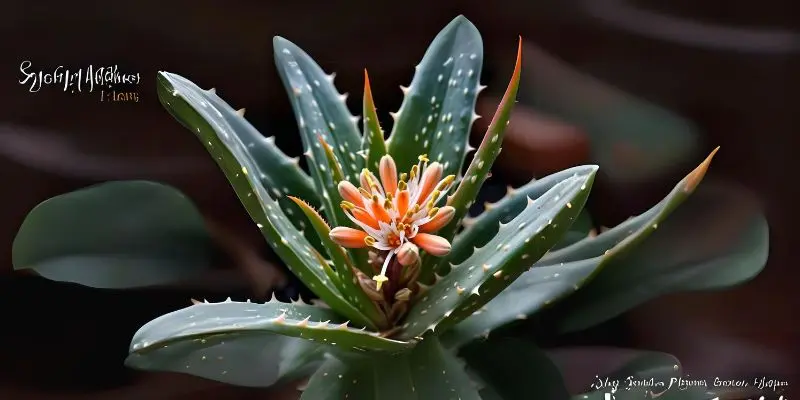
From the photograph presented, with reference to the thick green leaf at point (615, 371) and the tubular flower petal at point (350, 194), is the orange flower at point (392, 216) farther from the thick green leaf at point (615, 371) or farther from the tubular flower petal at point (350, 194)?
the thick green leaf at point (615, 371)

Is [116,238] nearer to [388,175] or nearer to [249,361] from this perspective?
[249,361]

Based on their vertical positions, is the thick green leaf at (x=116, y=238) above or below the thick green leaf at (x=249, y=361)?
above

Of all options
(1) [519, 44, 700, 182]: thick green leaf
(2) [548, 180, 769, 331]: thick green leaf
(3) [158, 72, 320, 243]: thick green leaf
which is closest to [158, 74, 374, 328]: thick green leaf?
(3) [158, 72, 320, 243]: thick green leaf

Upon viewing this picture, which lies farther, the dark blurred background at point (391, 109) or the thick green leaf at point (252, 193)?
the dark blurred background at point (391, 109)

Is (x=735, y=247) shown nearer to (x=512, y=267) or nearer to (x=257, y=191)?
(x=512, y=267)

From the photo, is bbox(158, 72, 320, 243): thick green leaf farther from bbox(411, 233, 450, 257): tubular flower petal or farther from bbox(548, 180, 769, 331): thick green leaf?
bbox(548, 180, 769, 331): thick green leaf

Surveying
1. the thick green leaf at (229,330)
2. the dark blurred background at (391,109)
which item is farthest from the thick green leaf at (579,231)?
the thick green leaf at (229,330)

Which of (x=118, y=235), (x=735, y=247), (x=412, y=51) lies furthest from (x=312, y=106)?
(x=735, y=247)

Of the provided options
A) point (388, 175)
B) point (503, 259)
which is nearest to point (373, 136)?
point (388, 175)
